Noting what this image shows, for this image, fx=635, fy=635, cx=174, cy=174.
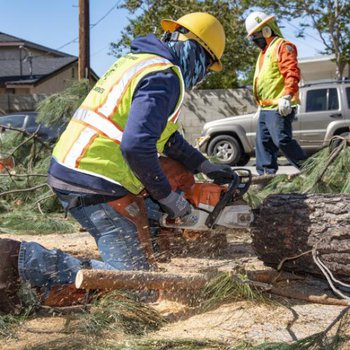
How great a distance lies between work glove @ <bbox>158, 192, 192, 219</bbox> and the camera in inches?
136

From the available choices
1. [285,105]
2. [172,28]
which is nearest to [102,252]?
[172,28]

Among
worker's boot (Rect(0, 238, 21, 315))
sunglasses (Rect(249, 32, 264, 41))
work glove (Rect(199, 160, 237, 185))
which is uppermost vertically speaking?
sunglasses (Rect(249, 32, 264, 41))

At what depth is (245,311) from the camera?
331 cm

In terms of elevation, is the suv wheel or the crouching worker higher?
the crouching worker

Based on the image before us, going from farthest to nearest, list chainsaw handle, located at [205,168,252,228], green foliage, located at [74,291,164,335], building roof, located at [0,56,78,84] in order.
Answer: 1. building roof, located at [0,56,78,84]
2. chainsaw handle, located at [205,168,252,228]
3. green foliage, located at [74,291,164,335]

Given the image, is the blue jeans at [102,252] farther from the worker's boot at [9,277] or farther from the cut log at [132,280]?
the cut log at [132,280]

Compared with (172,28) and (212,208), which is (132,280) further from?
(172,28)

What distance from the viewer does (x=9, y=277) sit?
10.8 ft

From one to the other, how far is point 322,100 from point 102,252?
11.1 metres

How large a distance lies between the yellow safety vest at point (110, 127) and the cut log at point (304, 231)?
0.92 m

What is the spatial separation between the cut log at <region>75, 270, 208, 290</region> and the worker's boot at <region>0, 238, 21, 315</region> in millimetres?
464

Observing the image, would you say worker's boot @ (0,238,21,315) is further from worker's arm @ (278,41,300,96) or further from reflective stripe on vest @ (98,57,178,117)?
worker's arm @ (278,41,300,96)

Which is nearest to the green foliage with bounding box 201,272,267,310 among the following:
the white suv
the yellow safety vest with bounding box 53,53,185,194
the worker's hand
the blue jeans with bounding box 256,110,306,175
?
the yellow safety vest with bounding box 53,53,185,194

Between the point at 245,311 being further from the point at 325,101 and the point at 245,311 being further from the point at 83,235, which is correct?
the point at 325,101
